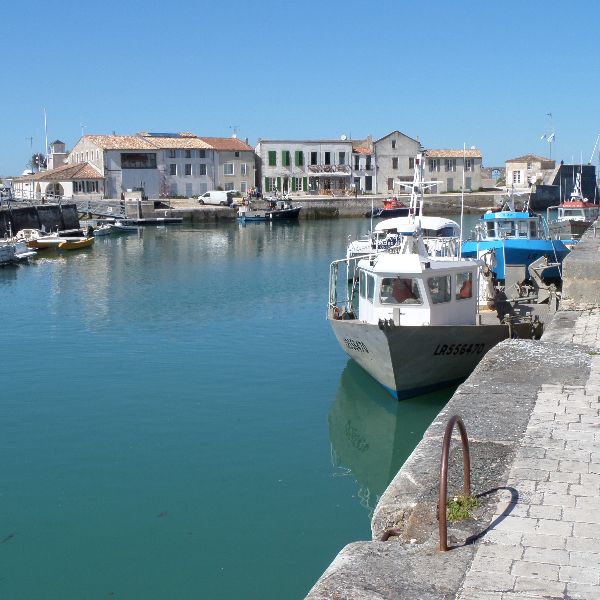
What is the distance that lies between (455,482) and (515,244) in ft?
57.8

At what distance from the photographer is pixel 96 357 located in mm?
20016

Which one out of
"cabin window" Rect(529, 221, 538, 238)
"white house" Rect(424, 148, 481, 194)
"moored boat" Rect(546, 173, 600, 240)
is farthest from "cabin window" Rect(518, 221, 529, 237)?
"white house" Rect(424, 148, 481, 194)

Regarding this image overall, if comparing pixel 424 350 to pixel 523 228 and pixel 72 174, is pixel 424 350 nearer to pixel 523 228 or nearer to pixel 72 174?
pixel 523 228

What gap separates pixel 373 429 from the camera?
14.7m

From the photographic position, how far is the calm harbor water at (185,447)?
9.42 metres

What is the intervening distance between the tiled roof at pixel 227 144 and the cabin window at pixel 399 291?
2518 inches

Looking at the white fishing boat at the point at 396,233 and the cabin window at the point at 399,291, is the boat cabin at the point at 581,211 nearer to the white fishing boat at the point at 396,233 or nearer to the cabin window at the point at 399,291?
the white fishing boat at the point at 396,233

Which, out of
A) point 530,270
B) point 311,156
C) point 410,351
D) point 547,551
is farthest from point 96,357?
point 311,156

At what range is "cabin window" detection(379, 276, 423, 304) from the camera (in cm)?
1494

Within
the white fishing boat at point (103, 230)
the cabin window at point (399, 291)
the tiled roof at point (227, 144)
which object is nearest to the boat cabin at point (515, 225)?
the cabin window at point (399, 291)

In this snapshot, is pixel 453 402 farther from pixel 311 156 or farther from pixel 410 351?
pixel 311 156

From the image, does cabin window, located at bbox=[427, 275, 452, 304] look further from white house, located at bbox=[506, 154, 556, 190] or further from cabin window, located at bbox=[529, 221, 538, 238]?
white house, located at bbox=[506, 154, 556, 190]

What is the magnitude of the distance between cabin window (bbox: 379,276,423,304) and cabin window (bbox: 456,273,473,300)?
0.87 meters

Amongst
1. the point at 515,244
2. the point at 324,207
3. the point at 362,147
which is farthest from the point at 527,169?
the point at 515,244
